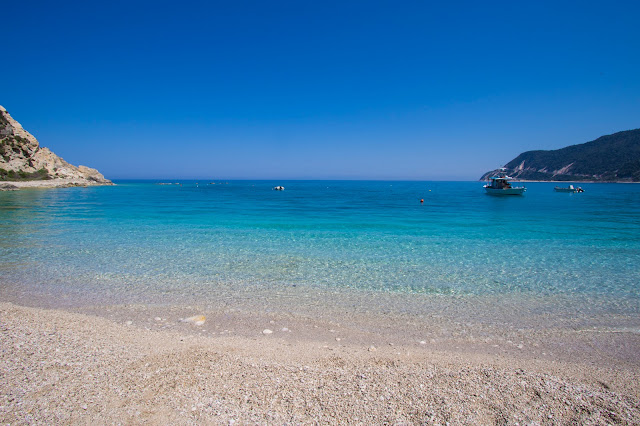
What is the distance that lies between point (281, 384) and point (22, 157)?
92.0 m

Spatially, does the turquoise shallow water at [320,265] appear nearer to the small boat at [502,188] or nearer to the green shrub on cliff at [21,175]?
the small boat at [502,188]

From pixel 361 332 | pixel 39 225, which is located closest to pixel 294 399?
pixel 361 332

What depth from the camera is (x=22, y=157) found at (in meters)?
70.0

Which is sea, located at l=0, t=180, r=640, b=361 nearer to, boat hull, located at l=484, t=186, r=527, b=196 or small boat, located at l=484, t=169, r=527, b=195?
boat hull, located at l=484, t=186, r=527, b=196

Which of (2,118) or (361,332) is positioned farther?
(2,118)

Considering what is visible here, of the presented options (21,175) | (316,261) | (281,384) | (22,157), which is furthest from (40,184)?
(281,384)

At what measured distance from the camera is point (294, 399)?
4.14m

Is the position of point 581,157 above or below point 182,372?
above

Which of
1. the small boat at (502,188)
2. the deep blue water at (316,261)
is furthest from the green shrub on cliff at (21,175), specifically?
the small boat at (502,188)

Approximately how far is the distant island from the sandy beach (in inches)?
7006

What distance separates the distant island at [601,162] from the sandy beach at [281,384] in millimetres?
177958

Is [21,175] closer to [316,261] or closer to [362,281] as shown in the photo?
[316,261]

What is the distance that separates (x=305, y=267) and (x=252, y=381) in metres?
7.08

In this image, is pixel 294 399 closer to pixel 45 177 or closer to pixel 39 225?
pixel 39 225
